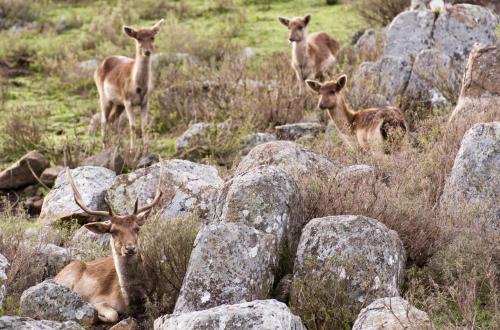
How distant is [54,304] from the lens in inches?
277

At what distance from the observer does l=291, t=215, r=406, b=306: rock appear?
6559 mm

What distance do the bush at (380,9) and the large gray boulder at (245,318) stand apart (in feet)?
41.4

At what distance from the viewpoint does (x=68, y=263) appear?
856 cm

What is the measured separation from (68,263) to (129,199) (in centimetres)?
132

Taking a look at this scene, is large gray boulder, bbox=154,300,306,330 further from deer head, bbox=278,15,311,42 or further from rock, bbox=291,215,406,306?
deer head, bbox=278,15,311,42

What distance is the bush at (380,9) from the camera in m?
17.8

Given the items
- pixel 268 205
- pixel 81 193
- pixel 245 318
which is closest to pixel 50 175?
pixel 81 193

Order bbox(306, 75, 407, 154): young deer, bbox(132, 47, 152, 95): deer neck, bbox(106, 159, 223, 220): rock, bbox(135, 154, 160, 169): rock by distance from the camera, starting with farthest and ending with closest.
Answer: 1. bbox(132, 47, 152, 95): deer neck
2. bbox(135, 154, 160, 169): rock
3. bbox(306, 75, 407, 154): young deer
4. bbox(106, 159, 223, 220): rock

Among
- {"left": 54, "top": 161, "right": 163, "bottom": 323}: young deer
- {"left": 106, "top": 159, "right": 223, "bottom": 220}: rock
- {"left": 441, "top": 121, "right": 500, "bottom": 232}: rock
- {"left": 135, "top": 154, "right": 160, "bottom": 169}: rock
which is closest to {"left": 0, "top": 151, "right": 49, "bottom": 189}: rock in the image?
{"left": 135, "top": 154, "right": 160, "bottom": 169}: rock

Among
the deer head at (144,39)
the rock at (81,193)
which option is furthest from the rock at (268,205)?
the deer head at (144,39)

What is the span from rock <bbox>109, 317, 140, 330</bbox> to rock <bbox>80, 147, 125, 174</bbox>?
4767 mm

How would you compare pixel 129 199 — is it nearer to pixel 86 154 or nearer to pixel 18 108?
pixel 86 154

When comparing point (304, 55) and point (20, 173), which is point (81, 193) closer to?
point (20, 173)

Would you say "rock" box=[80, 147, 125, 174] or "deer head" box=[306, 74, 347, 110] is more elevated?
"deer head" box=[306, 74, 347, 110]
